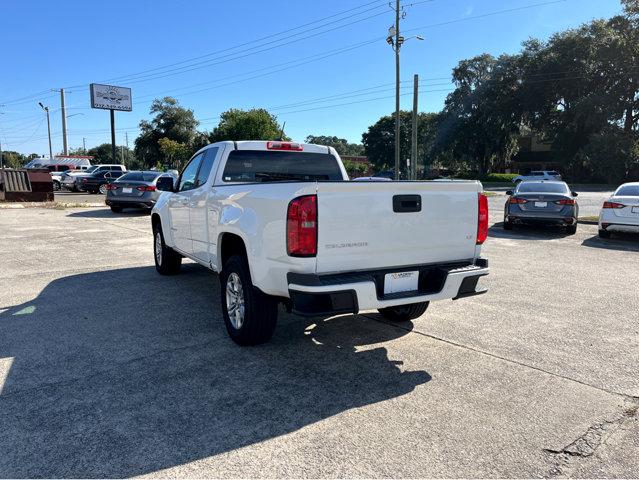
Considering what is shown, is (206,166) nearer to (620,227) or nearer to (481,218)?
(481,218)

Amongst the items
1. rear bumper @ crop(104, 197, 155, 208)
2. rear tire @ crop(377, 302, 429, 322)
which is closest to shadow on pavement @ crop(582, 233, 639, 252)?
rear tire @ crop(377, 302, 429, 322)

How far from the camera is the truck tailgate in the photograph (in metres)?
3.63

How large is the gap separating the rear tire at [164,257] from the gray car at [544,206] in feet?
31.0

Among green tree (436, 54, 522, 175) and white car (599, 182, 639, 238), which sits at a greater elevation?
green tree (436, 54, 522, 175)

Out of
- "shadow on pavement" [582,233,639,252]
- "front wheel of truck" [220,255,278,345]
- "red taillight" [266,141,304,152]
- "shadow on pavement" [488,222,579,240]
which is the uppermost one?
"red taillight" [266,141,304,152]

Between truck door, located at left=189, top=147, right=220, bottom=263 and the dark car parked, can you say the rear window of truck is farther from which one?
the dark car parked

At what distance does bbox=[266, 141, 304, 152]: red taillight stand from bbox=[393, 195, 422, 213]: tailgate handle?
7.82 ft

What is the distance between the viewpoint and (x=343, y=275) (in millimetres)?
3758

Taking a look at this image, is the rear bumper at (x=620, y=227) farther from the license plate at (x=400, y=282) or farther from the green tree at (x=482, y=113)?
the green tree at (x=482, y=113)

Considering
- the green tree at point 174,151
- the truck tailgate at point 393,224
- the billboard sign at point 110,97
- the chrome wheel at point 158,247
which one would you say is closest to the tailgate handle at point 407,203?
the truck tailgate at point 393,224

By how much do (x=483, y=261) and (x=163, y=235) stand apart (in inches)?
193

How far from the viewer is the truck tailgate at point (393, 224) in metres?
3.63

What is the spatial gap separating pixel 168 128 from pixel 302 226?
251 ft

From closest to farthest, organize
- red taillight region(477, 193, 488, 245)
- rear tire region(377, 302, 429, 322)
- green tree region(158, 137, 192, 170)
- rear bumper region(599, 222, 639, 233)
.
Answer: red taillight region(477, 193, 488, 245) → rear tire region(377, 302, 429, 322) → rear bumper region(599, 222, 639, 233) → green tree region(158, 137, 192, 170)
